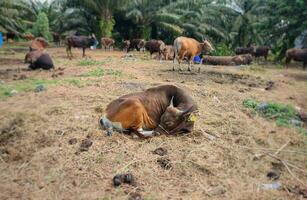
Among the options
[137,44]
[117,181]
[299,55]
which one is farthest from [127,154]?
[137,44]

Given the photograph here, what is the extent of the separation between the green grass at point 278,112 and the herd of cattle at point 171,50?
17.7ft

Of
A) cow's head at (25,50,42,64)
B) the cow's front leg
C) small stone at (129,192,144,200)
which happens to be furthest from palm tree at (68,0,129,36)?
small stone at (129,192,144,200)

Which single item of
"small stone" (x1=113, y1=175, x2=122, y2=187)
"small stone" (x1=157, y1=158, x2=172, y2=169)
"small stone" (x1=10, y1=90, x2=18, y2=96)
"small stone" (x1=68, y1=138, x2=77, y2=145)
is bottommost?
"small stone" (x1=113, y1=175, x2=122, y2=187)

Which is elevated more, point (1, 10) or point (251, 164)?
point (1, 10)

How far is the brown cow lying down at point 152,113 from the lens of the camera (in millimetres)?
6652

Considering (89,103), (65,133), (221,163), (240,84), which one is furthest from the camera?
(240,84)

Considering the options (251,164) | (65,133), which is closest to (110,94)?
(65,133)

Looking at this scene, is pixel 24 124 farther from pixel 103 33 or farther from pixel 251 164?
pixel 103 33

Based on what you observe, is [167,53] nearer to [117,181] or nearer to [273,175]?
[273,175]

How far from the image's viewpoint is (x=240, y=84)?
13055 mm

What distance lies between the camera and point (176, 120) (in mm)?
6934

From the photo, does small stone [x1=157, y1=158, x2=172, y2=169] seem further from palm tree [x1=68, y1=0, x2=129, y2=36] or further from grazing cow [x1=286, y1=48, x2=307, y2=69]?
palm tree [x1=68, y1=0, x2=129, y2=36]

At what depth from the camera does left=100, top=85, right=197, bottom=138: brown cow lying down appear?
665 centimetres

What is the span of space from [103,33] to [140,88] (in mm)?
18442
